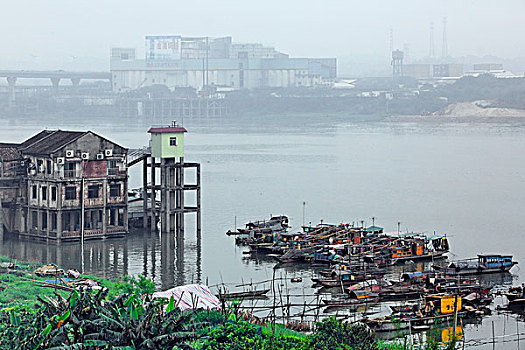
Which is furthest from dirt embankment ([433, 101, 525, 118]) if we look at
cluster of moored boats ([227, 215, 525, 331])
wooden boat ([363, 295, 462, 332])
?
wooden boat ([363, 295, 462, 332])

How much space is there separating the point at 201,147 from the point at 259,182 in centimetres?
2981

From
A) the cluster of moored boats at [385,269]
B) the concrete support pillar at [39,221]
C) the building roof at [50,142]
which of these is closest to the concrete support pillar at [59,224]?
the concrete support pillar at [39,221]

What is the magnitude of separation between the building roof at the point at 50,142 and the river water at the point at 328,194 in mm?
3015

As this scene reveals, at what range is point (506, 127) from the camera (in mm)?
120688

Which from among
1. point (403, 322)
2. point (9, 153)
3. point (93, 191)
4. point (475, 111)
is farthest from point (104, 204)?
point (475, 111)

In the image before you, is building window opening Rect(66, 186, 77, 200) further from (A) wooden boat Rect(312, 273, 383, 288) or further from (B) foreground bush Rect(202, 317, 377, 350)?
(B) foreground bush Rect(202, 317, 377, 350)

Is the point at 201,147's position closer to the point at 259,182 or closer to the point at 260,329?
the point at 259,182

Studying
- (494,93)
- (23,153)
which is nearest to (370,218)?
(23,153)

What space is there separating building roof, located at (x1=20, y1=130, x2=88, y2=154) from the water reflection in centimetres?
295

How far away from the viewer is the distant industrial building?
178 m

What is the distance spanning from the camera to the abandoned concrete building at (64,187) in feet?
105

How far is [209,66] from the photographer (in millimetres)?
180750

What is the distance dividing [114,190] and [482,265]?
12.2 meters

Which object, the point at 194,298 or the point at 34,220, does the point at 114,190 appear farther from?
the point at 194,298
